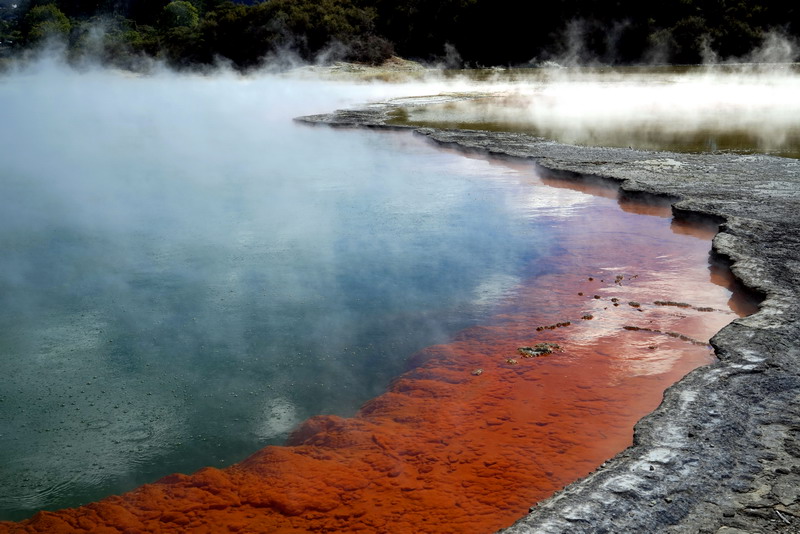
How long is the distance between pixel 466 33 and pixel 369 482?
139 ft

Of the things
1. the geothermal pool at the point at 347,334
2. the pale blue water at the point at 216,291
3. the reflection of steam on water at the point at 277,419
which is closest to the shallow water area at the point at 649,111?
the pale blue water at the point at 216,291

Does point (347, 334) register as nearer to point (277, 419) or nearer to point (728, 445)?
point (277, 419)

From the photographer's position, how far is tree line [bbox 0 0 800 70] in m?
35.6

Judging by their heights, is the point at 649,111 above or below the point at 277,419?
above

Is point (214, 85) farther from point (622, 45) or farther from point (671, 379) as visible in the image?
point (671, 379)

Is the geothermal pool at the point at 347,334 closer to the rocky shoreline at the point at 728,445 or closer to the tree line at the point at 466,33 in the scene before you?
the rocky shoreline at the point at 728,445

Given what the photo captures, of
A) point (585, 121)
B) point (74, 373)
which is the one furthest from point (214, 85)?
point (74, 373)

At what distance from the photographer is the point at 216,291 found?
538 centimetres

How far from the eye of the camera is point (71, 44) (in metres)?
48.9

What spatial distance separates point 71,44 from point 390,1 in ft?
73.8

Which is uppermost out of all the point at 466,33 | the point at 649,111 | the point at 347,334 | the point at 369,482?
the point at 466,33

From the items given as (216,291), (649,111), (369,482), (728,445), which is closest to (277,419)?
(369,482)

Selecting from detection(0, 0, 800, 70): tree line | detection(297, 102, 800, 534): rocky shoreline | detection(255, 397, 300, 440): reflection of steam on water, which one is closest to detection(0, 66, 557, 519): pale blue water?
detection(255, 397, 300, 440): reflection of steam on water

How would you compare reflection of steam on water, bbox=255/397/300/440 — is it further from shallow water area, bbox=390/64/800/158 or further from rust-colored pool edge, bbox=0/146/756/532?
shallow water area, bbox=390/64/800/158
